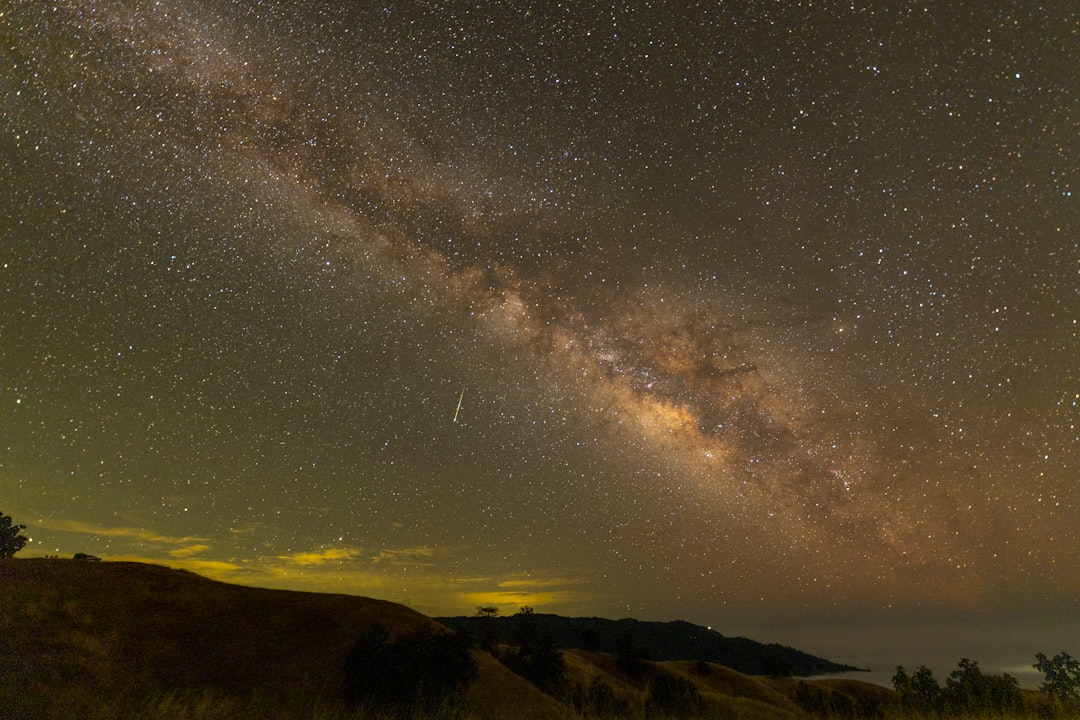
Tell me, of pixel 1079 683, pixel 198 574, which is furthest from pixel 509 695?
pixel 1079 683

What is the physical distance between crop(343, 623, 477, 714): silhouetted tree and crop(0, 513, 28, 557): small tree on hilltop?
6575 centimetres

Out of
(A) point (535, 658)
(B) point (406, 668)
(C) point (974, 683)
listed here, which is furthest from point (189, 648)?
(C) point (974, 683)

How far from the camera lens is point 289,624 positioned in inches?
1465

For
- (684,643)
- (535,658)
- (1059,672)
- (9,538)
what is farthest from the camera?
(684,643)

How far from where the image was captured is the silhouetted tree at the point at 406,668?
28844 millimetres

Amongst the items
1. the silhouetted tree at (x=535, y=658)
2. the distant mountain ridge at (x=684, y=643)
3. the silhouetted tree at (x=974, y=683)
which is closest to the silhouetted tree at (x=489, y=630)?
the silhouetted tree at (x=535, y=658)

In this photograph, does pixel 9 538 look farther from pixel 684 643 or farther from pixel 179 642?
pixel 684 643

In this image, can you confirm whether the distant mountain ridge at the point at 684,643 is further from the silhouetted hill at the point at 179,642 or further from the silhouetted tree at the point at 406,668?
the silhouetted tree at the point at 406,668

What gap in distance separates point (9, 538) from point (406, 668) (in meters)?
72.7

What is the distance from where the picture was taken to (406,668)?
1204 inches

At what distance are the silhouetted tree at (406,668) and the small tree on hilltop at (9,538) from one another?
65753 millimetres

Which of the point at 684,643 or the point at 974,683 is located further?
the point at 684,643

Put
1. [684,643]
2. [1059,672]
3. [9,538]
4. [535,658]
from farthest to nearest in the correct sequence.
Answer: [684,643], [9,538], [535,658], [1059,672]

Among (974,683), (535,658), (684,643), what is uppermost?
(974,683)
